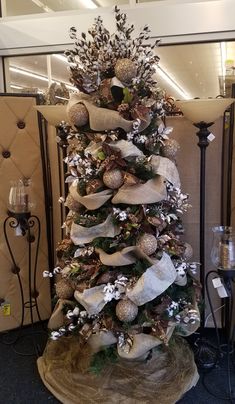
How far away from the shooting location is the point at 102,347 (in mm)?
1660

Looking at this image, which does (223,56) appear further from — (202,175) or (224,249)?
(224,249)

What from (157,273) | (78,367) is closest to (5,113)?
(157,273)

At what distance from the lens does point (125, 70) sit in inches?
60.1

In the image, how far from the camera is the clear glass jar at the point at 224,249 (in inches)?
64.9

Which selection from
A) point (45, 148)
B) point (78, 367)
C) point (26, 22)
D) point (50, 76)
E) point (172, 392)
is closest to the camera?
point (172, 392)

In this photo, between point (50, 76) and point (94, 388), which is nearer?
point (94, 388)

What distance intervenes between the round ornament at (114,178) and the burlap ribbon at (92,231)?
149 millimetres

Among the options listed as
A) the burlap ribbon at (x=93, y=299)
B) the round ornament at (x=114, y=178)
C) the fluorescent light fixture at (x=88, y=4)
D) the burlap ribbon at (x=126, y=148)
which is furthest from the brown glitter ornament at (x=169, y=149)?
the fluorescent light fixture at (x=88, y=4)

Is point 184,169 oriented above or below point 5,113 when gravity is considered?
below

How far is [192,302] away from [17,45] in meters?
2.11

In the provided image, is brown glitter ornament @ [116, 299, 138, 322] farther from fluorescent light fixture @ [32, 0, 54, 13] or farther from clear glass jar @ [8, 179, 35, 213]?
fluorescent light fixture @ [32, 0, 54, 13]

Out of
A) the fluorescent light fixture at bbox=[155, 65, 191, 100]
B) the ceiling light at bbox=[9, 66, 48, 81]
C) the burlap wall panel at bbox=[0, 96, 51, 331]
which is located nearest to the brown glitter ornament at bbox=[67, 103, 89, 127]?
the burlap wall panel at bbox=[0, 96, 51, 331]

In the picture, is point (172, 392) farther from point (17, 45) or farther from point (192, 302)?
point (17, 45)

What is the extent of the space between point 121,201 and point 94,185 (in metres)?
0.15
